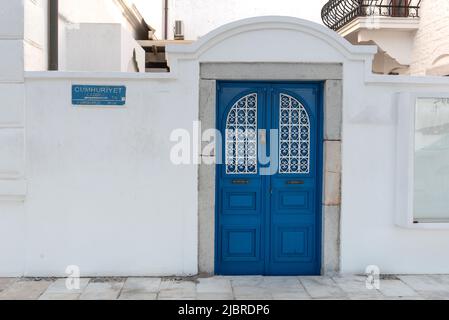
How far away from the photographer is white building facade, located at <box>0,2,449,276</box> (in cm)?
573

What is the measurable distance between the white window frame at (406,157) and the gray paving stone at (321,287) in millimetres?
1154

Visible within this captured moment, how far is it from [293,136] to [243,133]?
2.08 ft


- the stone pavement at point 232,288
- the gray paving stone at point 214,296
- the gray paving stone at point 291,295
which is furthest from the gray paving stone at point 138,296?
the gray paving stone at point 291,295

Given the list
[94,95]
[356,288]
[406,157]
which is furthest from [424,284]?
[94,95]

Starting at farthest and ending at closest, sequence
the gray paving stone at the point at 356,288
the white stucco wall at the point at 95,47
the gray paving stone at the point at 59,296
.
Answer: the white stucco wall at the point at 95,47
the gray paving stone at the point at 356,288
the gray paving stone at the point at 59,296

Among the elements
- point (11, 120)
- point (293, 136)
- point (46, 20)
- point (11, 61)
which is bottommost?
point (293, 136)

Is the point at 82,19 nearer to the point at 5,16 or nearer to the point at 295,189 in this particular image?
the point at 5,16

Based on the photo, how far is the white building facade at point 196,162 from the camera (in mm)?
5734

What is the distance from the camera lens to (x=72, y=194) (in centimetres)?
578

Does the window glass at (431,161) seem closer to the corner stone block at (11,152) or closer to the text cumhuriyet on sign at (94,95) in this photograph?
the text cumhuriyet on sign at (94,95)

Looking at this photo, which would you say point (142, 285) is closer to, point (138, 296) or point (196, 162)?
point (138, 296)

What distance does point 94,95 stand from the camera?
5719mm

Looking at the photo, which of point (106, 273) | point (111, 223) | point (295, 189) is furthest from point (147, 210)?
point (295, 189)

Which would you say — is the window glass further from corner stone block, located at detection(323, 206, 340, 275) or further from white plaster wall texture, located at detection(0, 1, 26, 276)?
white plaster wall texture, located at detection(0, 1, 26, 276)
